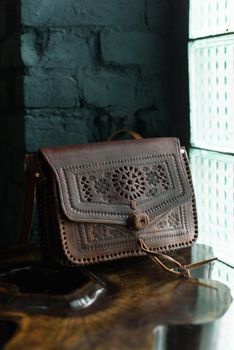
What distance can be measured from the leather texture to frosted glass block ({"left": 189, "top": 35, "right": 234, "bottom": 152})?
0.21 meters

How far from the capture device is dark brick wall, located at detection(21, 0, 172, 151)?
4.44ft

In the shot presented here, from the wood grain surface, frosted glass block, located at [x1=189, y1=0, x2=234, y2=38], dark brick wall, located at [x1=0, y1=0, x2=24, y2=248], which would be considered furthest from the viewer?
dark brick wall, located at [x1=0, y1=0, x2=24, y2=248]

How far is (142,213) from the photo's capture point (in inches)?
42.8

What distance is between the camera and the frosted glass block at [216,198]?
1.30 metres

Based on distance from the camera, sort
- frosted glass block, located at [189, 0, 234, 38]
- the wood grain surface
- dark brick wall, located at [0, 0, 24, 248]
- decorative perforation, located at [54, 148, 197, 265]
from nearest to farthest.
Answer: the wood grain surface, decorative perforation, located at [54, 148, 197, 265], frosted glass block, located at [189, 0, 234, 38], dark brick wall, located at [0, 0, 24, 248]

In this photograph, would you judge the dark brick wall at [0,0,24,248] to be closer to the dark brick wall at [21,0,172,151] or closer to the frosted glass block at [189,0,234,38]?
the dark brick wall at [21,0,172,151]

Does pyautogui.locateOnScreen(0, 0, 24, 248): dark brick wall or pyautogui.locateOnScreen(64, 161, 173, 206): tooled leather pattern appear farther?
pyautogui.locateOnScreen(0, 0, 24, 248): dark brick wall

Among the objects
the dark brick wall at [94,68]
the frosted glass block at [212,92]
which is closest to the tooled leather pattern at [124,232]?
the frosted glass block at [212,92]

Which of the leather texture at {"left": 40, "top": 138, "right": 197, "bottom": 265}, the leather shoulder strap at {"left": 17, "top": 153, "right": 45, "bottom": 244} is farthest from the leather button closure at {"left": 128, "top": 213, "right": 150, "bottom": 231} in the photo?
the leather shoulder strap at {"left": 17, "top": 153, "right": 45, "bottom": 244}

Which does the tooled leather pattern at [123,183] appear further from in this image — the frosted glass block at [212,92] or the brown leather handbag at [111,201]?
the frosted glass block at [212,92]

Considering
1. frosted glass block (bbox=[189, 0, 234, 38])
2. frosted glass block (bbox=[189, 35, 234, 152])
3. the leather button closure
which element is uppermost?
frosted glass block (bbox=[189, 0, 234, 38])

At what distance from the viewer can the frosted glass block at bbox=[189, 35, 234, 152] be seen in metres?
1.28

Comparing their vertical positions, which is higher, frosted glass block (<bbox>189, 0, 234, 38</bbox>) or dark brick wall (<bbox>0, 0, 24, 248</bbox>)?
frosted glass block (<bbox>189, 0, 234, 38</bbox>)

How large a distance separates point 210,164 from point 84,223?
45 centimetres
